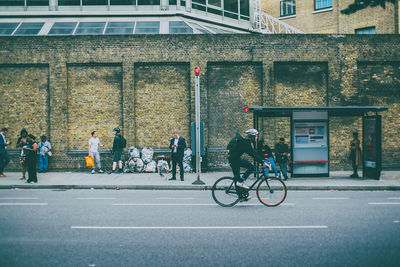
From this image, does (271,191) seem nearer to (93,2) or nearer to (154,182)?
(154,182)

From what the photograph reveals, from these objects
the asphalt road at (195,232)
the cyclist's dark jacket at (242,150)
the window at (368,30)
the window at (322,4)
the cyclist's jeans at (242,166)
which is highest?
the window at (322,4)

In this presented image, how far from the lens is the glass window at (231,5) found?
20.8 meters

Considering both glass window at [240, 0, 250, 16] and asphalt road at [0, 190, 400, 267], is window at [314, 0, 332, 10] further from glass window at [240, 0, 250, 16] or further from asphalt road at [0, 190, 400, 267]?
asphalt road at [0, 190, 400, 267]

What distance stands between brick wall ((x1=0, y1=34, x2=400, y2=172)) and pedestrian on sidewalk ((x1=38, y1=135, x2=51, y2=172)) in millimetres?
361

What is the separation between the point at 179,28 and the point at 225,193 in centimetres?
1188

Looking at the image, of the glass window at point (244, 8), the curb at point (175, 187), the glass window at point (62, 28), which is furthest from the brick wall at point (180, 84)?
the glass window at point (244, 8)

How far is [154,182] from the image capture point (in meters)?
12.8

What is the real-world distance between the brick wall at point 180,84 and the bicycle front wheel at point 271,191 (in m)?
7.93

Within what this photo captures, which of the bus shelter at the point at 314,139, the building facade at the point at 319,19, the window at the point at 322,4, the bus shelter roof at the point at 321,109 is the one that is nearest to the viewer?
the bus shelter roof at the point at 321,109

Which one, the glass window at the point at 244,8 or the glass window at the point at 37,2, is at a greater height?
the glass window at the point at 244,8

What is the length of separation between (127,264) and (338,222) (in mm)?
4252

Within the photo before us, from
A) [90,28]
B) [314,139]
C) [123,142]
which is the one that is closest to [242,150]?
[314,139]

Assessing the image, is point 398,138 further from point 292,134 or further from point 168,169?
point 168,169

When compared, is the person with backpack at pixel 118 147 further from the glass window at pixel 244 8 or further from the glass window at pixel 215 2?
the glass window at pixel 244 8
